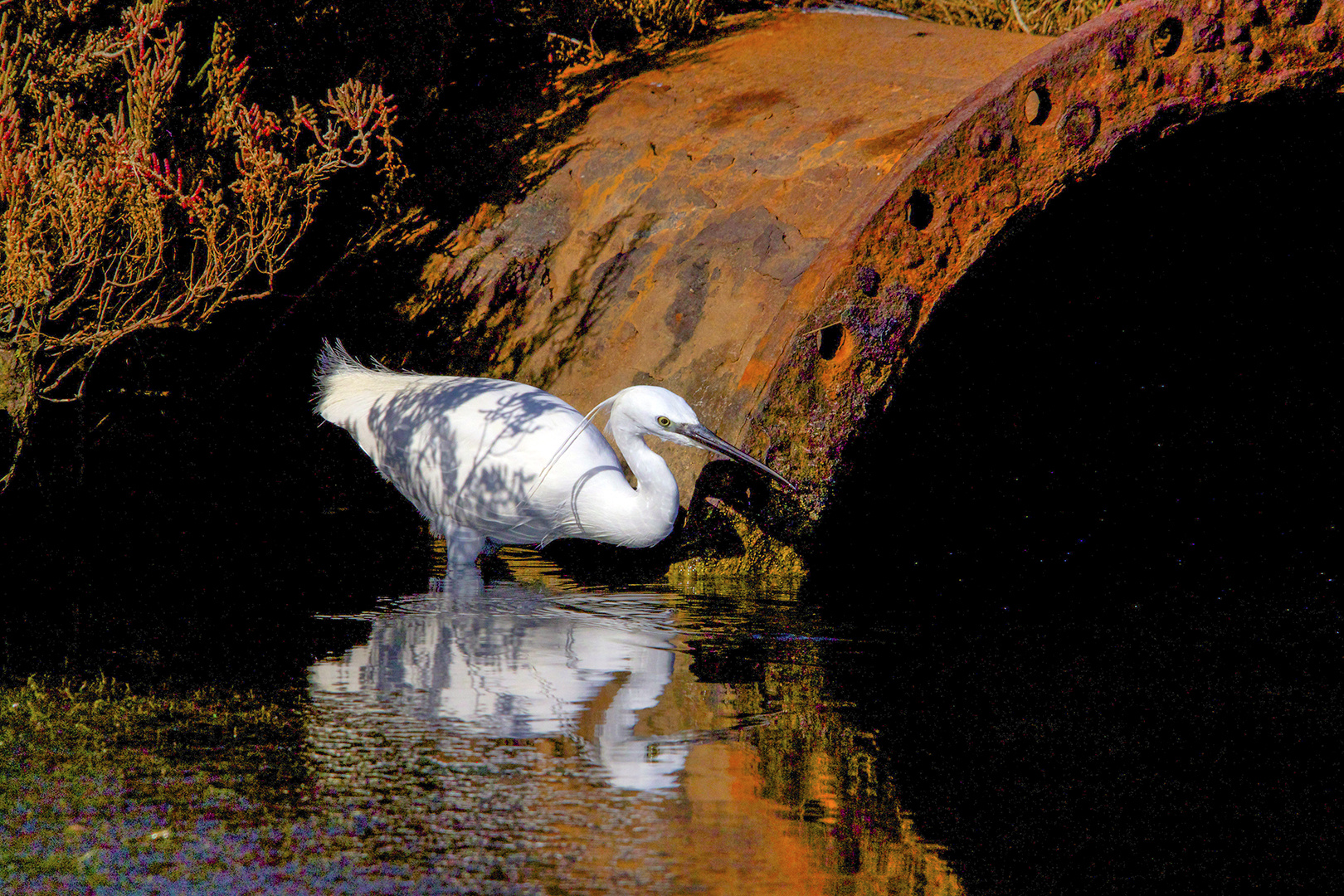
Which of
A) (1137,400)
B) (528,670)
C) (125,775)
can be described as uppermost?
(1137,400)

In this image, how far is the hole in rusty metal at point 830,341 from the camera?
4.51m

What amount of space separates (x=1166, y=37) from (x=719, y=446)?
A: 2.15 meters

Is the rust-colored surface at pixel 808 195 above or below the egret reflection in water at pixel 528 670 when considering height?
above

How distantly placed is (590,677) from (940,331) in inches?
87.3

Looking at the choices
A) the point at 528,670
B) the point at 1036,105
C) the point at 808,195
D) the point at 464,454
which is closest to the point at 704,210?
the point at 808,195

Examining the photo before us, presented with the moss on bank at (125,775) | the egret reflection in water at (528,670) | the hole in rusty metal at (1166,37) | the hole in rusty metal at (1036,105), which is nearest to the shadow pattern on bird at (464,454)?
the egret reflection in water at (528,670)

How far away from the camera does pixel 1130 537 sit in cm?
647

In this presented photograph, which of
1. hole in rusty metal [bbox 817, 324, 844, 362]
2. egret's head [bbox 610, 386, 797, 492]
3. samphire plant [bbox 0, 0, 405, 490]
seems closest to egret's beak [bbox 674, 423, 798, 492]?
egret's head [bbox 610, 386, 797, 492]

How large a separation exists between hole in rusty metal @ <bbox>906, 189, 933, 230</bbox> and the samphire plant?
2958 mm

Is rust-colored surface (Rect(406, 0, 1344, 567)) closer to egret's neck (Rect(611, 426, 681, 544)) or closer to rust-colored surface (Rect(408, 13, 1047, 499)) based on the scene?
rust-colored surface (Rect(408, 13, 1047, 499))

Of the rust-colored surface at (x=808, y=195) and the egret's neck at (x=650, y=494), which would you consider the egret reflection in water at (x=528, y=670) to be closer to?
the egret's neck at (x=650, y=494)

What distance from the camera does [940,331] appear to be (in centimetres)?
496

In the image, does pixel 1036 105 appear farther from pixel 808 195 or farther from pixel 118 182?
pixel 118 182

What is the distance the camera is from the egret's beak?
4.57 meters
